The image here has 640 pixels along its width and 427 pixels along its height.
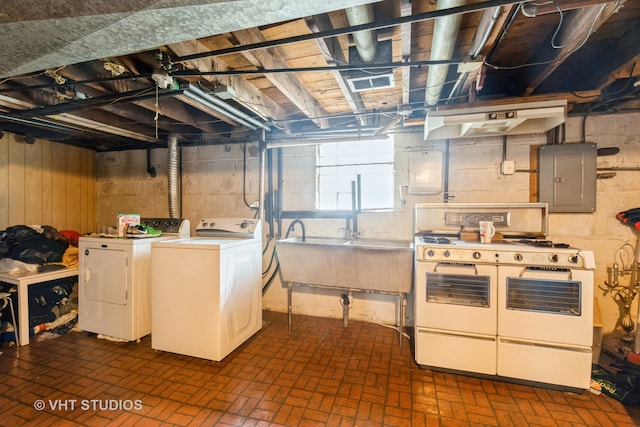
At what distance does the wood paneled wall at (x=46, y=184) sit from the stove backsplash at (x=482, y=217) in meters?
4.85

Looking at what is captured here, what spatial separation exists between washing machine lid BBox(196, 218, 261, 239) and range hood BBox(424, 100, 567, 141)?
6.80 ft

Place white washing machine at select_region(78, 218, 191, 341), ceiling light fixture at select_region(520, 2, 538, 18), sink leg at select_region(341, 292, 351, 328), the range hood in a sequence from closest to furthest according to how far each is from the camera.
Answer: ceiling light fixture at select_region(520, 2, 538, 18)
the range hood
white washing machine at select_region(78, 218, 191, 341)
sink leg at select_region(341, 292, 351, 328)

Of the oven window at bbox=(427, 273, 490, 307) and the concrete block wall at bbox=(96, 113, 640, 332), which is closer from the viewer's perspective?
the oven window at bbox=(427, 273, 490, 307)

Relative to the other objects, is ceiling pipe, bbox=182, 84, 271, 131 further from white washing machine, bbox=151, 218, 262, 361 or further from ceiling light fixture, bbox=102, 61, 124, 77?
white washing machine, bbox=151, 218, 262, 361

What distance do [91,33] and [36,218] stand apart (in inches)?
147

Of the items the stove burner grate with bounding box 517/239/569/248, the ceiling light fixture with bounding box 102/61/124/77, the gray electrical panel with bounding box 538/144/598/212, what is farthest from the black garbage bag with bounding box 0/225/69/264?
the gray electrical panel with bounding box 538/144/598/212

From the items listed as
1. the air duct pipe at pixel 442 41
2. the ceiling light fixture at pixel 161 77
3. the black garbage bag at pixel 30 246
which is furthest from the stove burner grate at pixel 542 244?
the black garbage bag at pixel 30 246

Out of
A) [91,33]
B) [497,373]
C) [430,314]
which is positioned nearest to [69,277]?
[91,33]

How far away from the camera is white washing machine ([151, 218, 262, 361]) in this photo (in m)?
2.32

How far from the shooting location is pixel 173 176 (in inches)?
137

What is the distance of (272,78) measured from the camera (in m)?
1.97

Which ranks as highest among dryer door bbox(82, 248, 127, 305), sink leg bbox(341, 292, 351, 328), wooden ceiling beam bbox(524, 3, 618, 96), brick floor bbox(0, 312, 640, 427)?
wooden ceiling beam bbox(524, 3, 618, 96)

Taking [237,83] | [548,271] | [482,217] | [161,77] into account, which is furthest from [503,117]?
[161,77]

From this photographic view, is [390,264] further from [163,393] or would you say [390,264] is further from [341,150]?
[163,393]
